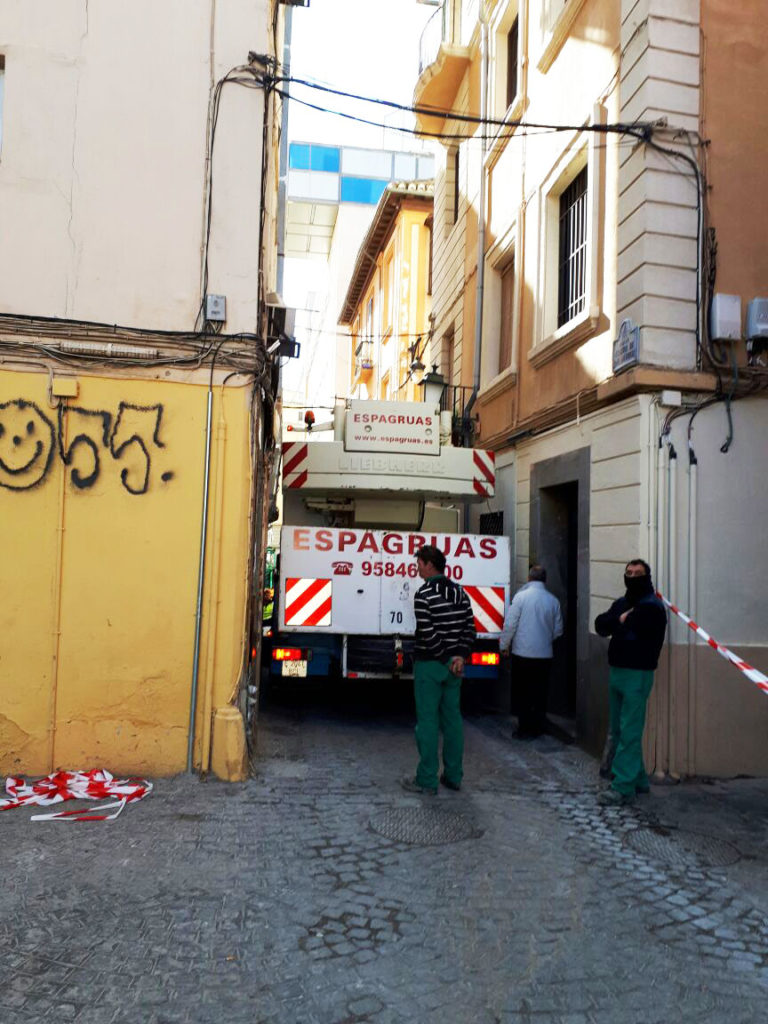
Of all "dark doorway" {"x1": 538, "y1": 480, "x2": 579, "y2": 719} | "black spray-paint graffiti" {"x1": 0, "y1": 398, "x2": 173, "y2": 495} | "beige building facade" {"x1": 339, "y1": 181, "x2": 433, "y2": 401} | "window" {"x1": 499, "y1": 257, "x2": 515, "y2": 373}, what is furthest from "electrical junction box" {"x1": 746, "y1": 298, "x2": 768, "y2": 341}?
"beige building facade" {"x1": 339, "y1": 181, "x2": 433, "y2": 401}

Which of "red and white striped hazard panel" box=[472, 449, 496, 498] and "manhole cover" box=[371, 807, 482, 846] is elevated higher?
"red and white striped hazard panel" box=[472, 449, 496, 498]

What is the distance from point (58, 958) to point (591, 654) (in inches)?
209

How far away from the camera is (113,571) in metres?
6.30

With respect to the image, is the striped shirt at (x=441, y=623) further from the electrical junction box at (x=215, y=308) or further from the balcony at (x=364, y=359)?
the balcony at (x=364, y=359)

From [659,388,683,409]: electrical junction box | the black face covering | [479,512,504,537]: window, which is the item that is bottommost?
the black face covering

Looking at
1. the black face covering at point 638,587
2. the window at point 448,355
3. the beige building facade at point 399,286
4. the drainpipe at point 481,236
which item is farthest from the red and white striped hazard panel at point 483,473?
the beige building facade at point 399,286

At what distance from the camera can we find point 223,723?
629 cm

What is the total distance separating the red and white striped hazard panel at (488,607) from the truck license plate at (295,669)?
170 centimetres

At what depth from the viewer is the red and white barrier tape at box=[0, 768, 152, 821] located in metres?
5.50

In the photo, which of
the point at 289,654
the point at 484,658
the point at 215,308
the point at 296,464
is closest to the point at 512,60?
the point at 296,464

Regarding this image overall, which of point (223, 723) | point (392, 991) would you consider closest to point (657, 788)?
point (223, 723)

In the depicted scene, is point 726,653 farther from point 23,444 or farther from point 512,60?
point 512,60

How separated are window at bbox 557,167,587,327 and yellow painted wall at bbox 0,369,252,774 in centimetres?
452

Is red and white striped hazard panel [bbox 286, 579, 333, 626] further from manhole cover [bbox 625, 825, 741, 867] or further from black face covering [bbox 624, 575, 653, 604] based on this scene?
manhole cover [bbox 625, 825, 741, 867]
